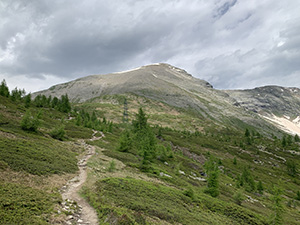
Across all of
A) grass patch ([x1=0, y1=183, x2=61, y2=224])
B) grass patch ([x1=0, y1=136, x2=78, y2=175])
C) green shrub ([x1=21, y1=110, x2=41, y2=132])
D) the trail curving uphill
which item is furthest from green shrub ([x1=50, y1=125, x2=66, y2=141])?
grass patch ([x1=0, y1=183, x2=61, y2=224])

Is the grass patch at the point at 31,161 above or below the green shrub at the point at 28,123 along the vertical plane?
below

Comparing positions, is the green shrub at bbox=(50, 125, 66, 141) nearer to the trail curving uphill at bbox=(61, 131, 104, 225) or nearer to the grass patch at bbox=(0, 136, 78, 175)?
the grass patch at bbox=(0, 136, 78, 175)

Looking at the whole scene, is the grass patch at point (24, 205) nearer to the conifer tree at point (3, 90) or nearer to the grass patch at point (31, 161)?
the grass patch at point (31, 161)

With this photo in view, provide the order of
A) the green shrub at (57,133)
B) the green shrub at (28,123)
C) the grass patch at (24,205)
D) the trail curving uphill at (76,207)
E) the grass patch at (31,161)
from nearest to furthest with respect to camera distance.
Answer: the grass patch at (24,205) → the trail curving uphill at (76,207) → the grass patch at (31,161) → the green shrub at (28,123) → the green shrub at (57,133)

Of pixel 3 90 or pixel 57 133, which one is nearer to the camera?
pixel 57 133

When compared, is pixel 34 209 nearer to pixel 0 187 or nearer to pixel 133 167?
pixel 0 187

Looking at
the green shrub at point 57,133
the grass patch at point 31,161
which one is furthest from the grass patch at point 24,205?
the green shrub at point 57,133

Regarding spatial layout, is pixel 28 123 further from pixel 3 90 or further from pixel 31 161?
pixel 3 90

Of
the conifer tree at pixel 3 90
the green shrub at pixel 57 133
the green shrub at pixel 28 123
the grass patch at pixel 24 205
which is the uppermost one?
the conifer tree at pixel 3 90

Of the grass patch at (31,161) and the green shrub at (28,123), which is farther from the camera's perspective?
the green shrub at (28,123)

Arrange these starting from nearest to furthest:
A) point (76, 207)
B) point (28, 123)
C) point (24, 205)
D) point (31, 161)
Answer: point (24, 205) → point (76, 207) → point (31, 161) → point (28, 123)

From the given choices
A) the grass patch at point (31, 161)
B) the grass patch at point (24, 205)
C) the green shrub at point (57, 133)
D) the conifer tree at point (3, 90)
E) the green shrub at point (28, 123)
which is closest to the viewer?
the grass patch at point (24, 205)

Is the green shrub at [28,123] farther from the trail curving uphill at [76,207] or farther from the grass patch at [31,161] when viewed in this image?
the trail curving uphill at [76,207]

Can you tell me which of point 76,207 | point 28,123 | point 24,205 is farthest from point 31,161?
point 28,123
